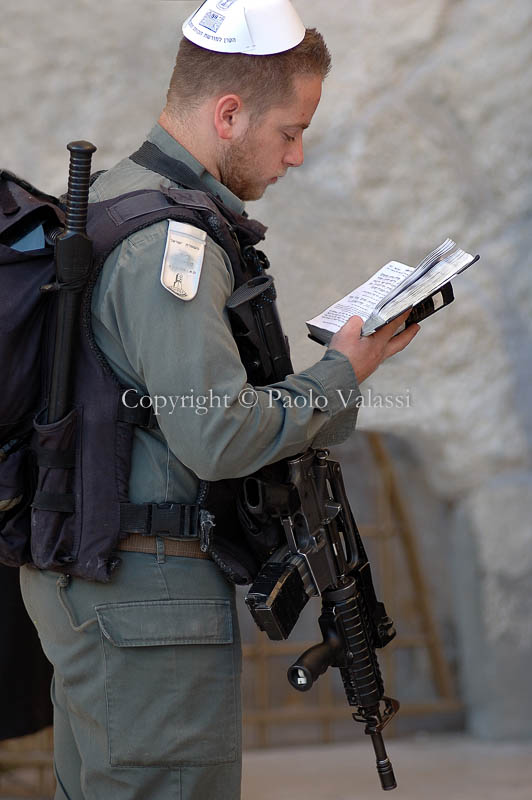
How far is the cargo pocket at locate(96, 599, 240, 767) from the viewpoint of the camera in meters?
1.16

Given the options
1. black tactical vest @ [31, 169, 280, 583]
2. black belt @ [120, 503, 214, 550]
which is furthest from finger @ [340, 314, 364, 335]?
black belt @ [120, 503, 214, 550]

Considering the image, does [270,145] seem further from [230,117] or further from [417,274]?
[417,274]

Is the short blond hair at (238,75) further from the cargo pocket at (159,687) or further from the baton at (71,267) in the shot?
the cargo pocket at (159,687)

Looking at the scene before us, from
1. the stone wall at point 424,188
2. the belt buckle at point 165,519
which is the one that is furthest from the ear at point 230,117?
the stone wall at point 424,188

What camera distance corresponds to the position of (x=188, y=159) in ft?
4.14

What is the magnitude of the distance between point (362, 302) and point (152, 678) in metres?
0.54

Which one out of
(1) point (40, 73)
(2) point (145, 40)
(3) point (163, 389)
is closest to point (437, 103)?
(2) point (145, 40)

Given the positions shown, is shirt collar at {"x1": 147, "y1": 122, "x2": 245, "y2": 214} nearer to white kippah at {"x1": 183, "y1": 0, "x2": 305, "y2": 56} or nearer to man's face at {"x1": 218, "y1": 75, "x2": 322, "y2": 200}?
man's face at {"x1": 218, "y1": 75, "x2": 322, "y2": 200}

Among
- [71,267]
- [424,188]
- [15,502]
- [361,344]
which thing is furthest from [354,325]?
[424,188]

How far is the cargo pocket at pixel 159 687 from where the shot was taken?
116 centimetres

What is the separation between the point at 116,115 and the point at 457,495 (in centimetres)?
116

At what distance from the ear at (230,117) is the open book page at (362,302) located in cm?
26

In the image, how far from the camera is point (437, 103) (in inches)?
87.7

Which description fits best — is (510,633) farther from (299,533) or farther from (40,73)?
(40,73)
